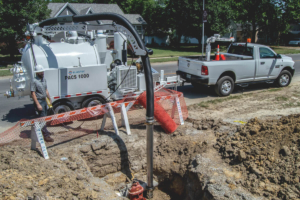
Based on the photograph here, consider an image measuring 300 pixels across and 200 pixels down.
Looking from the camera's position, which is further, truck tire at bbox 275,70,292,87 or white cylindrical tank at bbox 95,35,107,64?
truck tire at bbox 275,70,292,87

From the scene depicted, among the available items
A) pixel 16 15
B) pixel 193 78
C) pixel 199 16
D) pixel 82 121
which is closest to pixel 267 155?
pixel 82 121

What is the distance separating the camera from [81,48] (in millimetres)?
8445

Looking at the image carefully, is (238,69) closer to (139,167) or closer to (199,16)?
(139,167)

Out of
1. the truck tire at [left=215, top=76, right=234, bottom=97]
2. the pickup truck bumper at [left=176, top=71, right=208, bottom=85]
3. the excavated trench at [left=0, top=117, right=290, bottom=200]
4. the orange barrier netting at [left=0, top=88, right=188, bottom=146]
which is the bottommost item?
the excavated trench at [left=0, top=117, right=290, bottom=200]

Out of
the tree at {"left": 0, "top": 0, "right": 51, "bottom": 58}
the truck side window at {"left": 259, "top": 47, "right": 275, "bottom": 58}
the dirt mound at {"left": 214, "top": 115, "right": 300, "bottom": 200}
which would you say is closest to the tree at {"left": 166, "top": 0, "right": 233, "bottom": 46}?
the tree at {"left": 0, "top": 0, "right": 51, "bottom": 58}

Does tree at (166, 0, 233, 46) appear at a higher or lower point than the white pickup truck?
higher

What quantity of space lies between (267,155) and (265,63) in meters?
7.77

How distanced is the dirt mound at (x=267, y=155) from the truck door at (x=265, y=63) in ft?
19.2

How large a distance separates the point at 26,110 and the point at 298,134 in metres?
8.74

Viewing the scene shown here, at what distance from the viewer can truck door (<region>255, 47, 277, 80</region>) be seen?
11656mm

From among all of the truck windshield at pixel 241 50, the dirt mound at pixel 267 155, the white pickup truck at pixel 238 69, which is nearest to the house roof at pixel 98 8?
the truck windshield at pixel 241 50

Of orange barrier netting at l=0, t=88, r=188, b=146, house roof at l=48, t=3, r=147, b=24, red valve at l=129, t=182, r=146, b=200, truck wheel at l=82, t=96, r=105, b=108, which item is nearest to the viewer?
red valve at l=129, t=182, r=146, b=200

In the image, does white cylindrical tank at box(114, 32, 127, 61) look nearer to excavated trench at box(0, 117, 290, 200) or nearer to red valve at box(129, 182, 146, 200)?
excavated trench at box(0, 117, 290, 200)

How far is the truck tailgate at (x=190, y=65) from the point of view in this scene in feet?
35.1
